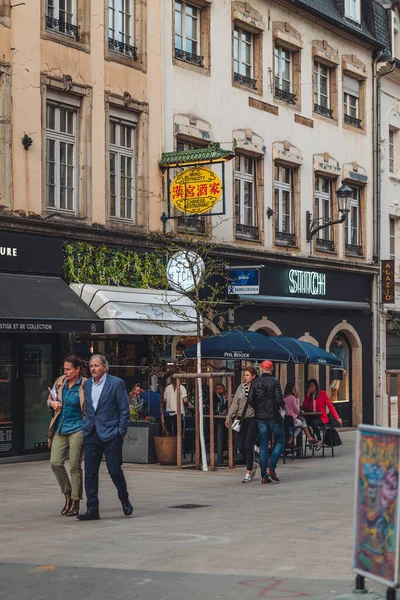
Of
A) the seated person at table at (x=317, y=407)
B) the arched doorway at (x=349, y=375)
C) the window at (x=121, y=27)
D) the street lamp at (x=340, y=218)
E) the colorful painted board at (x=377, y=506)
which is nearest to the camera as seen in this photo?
the colorful painted board at (x=377, y=506)

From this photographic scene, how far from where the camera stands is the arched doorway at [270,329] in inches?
1121

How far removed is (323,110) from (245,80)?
170 inches

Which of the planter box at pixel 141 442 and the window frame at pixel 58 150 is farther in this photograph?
A: the window frame at pixel 58 150

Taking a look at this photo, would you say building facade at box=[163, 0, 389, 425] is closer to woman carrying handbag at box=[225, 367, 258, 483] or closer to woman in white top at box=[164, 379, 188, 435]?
woman in white top at box=[164, 379, 188, 435]

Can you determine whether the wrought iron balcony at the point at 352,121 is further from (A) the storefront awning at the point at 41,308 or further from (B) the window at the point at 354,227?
(A) the storefront awning at the point at 41,308

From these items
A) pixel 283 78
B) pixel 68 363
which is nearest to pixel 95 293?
pixel 68 363

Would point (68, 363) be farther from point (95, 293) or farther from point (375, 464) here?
point (95, 293)

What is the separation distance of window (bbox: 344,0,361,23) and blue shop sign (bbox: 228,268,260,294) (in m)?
10.1

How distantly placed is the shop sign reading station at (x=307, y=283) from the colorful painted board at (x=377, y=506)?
76.3 ft

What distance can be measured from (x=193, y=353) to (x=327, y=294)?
12.0 metres

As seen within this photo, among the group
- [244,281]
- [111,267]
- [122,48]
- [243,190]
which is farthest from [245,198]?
[111,267]

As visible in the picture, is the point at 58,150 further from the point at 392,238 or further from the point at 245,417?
the point at 392,238

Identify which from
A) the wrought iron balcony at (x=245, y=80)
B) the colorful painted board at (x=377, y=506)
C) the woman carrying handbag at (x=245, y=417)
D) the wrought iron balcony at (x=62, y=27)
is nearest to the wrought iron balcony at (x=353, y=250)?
the wrought iron balcony at (x=245, y=80)

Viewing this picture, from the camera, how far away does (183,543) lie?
35.7ft
